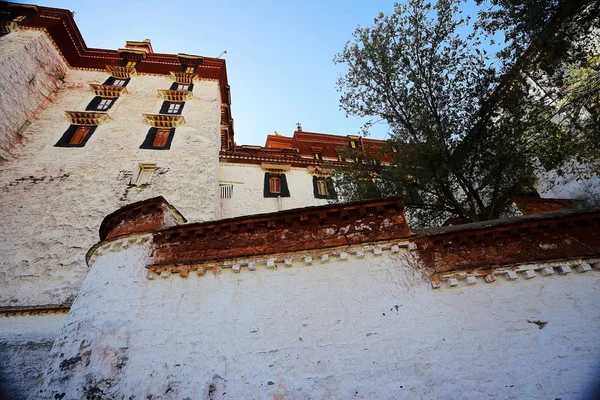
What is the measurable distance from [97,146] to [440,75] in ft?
52.0

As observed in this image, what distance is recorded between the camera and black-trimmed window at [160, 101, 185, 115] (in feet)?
65.4

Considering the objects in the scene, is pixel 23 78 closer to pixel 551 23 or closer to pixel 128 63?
pixel 128 63

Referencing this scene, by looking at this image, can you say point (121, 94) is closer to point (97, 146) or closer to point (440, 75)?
point (97, 146)

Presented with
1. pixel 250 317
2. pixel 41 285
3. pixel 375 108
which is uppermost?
pixel 375 108

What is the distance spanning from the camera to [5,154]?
15297 mm

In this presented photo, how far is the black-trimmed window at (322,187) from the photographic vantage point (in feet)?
59.4

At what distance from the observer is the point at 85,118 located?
1803 centimetres

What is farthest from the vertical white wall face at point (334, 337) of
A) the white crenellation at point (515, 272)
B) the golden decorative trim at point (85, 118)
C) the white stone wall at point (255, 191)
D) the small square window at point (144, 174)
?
the golden decorative trim at point (85, 118)

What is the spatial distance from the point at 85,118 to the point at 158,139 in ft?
13.5

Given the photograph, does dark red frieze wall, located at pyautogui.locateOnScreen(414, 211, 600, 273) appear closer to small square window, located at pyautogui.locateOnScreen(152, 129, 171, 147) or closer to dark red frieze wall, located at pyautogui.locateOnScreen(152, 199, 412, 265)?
dark red frieze wall, located at pyautogui.locateOnScreen(152, 199, 412, 265)

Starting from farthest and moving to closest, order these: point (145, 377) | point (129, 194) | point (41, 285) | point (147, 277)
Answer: point (129, 194), point (41, 285), point (147, 277), point (145, 377)

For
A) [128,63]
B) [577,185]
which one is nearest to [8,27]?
[128,63]

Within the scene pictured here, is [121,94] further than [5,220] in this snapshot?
Yes

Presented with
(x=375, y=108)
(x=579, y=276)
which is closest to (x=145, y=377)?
(x=579, y=276)
